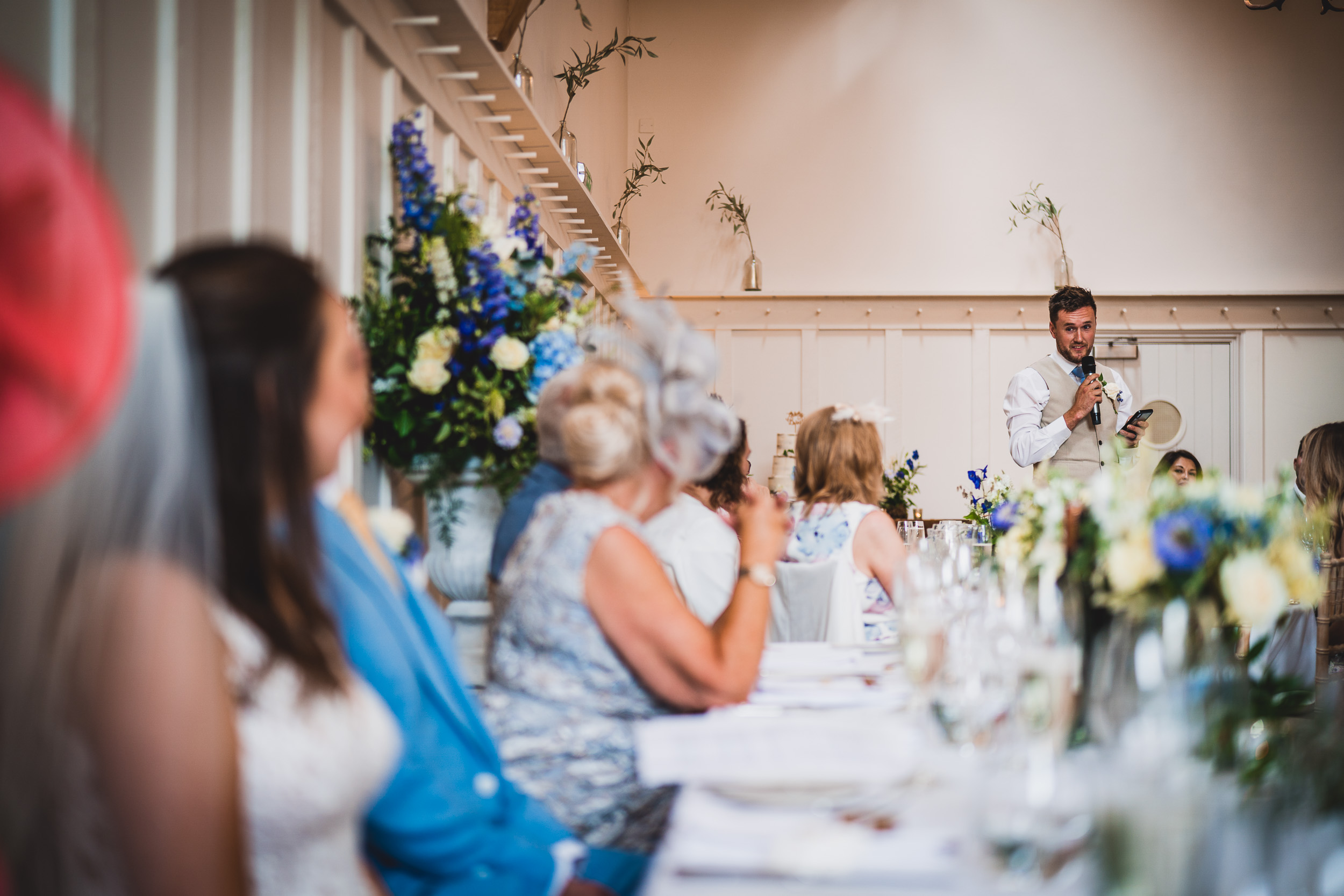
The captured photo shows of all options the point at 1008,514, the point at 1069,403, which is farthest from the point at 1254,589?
the point at 1069,403

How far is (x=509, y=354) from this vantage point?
6.07 ft

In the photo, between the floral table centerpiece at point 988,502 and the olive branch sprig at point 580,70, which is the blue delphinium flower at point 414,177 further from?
the olive branch sprig at point 580,70

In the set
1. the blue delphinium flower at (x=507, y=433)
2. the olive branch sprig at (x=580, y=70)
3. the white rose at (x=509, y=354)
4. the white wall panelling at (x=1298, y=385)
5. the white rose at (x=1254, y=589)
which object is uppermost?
the olive branch sprig at (x=580, y=70)

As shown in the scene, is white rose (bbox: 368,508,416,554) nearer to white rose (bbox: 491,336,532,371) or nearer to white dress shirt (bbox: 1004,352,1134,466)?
white rose (bbox: 491,336,532,371)

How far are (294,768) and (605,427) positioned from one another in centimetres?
78

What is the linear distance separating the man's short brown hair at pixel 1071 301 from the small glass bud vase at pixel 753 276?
2.87 m

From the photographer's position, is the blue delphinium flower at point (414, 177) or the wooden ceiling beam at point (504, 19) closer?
the blue delphinium flower at point (414, 177)

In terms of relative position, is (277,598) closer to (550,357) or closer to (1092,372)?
(550,357)

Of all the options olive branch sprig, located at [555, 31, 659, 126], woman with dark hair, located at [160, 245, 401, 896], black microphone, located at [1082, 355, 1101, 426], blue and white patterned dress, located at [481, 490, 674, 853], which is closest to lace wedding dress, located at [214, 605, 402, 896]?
woman with dark hair, located at [160, 245, 401, 896]

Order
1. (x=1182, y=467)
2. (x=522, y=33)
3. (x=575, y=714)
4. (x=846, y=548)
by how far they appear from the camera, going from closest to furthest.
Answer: (x=575, y=714)
(x=846, y=548)
(x=522, y=33)
(x=1182, y=467)

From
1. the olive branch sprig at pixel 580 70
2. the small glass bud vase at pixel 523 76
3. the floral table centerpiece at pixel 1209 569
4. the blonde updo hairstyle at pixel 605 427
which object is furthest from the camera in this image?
the olive branch sprig at pixel 580 70

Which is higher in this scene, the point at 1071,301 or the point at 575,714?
the point at 1071,301

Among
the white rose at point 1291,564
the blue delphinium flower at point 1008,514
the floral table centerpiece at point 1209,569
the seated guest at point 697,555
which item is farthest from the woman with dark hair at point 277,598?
the seated guest at point 697,555

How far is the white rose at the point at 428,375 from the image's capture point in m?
1.81
